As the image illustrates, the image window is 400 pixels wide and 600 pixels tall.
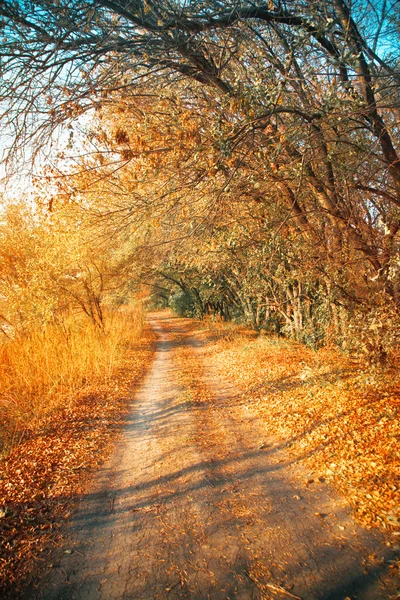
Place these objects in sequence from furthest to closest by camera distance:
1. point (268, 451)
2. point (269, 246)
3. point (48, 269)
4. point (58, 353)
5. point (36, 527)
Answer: point (48, 269), point (58, 353), point (269, 246), point (268, 451), point (36, 527)

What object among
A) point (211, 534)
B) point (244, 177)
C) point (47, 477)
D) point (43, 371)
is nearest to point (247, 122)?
point (244, 177)

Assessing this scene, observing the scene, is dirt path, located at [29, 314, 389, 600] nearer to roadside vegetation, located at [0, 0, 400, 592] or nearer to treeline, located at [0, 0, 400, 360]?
roadside vegetation, located at [0, 0, 400, 592]

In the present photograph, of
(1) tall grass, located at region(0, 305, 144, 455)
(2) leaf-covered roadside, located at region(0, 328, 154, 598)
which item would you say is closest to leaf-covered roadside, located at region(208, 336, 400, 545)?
(2) leaf-covered roadside, located at region(0, 328, 154, 598)

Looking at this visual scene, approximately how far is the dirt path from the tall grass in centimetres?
260

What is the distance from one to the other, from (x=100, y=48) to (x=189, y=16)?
118cm

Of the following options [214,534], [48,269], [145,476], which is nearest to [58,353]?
[48,269]

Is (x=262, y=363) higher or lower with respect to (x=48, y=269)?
lower

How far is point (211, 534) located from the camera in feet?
10.8

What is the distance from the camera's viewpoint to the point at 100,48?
411cm

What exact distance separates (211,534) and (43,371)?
6.54 meters

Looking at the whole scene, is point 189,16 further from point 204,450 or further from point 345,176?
point 204,450

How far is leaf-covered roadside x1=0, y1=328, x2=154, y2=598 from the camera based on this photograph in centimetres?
316

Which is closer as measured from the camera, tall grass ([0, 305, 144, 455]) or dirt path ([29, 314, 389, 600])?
dirt path ([29, 314, 389, 600])

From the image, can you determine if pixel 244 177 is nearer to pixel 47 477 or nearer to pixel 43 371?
pixel 47 477
